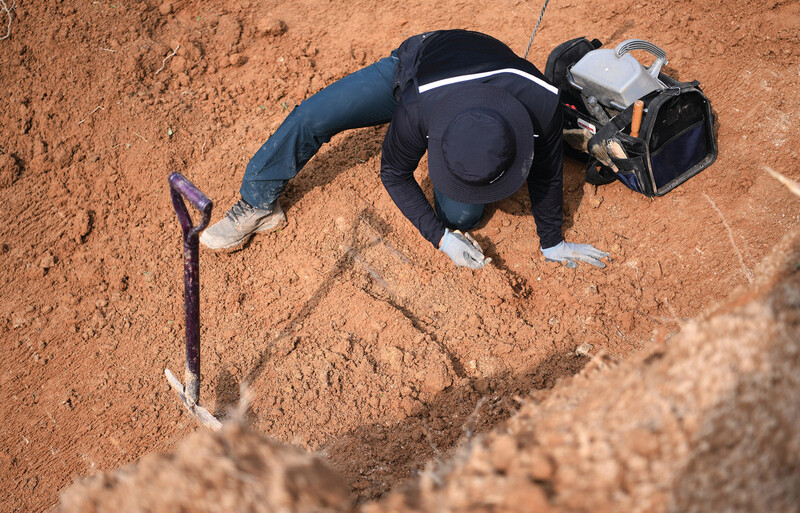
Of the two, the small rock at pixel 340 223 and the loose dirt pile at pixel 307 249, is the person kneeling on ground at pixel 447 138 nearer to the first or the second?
the loose dirt pile at pixel 307 249

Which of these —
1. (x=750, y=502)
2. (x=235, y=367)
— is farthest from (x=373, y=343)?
(x=750, y=502)

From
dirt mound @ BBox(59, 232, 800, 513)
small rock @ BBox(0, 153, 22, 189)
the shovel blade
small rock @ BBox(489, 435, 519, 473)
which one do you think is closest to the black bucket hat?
dirt mound @ BBox(59, 232, 800, 513)

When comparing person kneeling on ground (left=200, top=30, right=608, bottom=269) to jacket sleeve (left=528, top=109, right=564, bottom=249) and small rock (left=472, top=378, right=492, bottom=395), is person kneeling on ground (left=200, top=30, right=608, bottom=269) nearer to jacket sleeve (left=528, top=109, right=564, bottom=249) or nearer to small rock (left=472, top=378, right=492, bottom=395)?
jacket sleeve (left=528, top=109, right=564, bottom=249)

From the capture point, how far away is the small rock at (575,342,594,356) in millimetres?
2823

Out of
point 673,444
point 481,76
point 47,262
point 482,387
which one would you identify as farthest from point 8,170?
point 673,444

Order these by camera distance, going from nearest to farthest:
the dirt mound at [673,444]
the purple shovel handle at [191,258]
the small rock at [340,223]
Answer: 1. the dirt mound at [673,444]
2. the purple shovel handle at [191,258]
3. the small rock at [340,223]

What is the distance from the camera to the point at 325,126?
301 centimetres

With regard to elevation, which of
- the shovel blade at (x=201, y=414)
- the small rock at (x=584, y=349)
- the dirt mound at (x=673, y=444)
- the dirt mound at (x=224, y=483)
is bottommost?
the small rock at (x=584, y=349)

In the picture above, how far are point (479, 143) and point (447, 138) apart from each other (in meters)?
0.14

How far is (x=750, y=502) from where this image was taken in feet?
3.63

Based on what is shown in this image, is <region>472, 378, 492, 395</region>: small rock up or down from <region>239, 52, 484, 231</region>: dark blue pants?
down

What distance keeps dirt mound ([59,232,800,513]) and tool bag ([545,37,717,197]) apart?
180 cm

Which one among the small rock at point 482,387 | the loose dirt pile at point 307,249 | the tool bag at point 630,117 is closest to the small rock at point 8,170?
the loose dirt pile at point 307,249

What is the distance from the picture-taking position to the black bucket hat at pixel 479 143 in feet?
7.40
